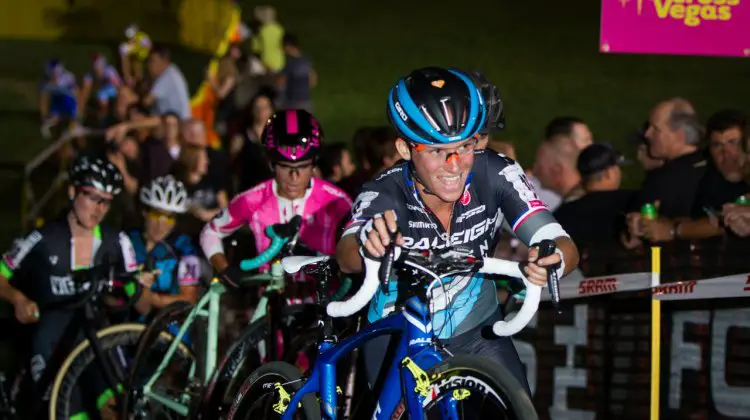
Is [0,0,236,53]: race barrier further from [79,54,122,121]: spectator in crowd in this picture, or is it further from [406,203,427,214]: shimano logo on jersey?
[406,203,427,214]: shimano logo on jersey

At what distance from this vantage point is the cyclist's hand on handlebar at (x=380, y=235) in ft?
13.4

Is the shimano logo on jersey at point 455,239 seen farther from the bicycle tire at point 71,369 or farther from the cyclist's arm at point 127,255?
the cyclist's arm at point 127,255

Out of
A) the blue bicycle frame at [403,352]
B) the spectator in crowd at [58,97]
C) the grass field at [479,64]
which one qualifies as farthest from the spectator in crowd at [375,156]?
the spectator in crowd at [58,97]

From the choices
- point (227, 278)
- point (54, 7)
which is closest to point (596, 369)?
point (227, 278)

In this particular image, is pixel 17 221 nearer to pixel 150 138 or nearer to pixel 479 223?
pixel 150 138

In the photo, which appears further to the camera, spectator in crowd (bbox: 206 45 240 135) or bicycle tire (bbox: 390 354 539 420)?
spectator in crowd (bbox: 206 45 240 135)

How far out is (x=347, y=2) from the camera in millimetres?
30188

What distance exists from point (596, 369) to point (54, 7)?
2186 centimetres

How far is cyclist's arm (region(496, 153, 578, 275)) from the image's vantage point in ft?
14.8

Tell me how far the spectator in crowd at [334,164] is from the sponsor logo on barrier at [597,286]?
10.6 ft

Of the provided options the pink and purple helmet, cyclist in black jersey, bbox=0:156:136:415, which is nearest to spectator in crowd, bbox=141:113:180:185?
cyclist in black jersey, bbox=0:156:136:415

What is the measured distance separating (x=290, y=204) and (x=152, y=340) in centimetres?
113

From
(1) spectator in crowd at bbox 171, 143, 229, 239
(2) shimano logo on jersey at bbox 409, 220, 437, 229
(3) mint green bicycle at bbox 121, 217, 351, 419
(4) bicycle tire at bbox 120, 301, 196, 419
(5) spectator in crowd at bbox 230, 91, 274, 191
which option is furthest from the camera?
(5) spectator in crowd at bbox 230, 91, 274, 191

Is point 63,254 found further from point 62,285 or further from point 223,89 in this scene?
point 223,89
